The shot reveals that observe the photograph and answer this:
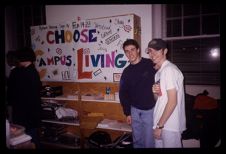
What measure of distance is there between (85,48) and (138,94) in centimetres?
102

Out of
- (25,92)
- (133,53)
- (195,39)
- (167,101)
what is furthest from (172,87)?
(25,92)

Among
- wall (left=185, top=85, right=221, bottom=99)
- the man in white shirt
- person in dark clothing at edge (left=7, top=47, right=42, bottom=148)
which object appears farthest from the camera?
wall (left=185, top=85, right=221, bottom=99)

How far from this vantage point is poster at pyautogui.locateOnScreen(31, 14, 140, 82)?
2947mm

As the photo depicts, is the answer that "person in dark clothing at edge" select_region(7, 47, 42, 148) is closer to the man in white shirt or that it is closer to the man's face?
the man's face

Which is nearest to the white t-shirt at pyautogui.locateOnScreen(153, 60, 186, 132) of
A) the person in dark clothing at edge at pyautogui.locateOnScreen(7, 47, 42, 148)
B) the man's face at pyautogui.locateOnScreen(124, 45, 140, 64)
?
the man's face at pyautogui.locateOnScreen(124, 45, 140, 64)

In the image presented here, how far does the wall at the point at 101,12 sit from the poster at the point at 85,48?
0.13 meters

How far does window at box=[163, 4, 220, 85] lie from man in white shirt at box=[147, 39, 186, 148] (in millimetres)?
889

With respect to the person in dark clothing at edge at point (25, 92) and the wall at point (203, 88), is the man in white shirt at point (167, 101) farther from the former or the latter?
the person in dark clothing at edge at point (25, 92)

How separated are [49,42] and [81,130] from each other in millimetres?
1299

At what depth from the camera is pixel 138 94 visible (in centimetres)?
259

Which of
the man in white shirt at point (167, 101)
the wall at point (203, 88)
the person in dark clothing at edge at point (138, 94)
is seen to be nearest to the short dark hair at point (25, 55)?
the person in dark clothing at edge at point (138, 94)

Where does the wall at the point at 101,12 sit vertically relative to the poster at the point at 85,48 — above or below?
above

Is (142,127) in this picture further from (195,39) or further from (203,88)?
(195,39)

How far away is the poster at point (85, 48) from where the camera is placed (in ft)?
Result: 9.67
